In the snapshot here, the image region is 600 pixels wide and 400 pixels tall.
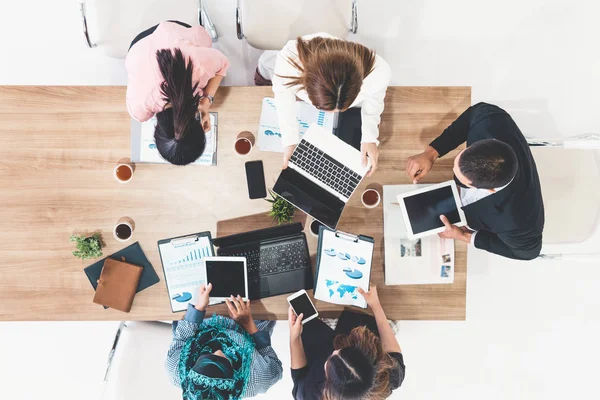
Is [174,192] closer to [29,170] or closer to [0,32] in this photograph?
[29,170]

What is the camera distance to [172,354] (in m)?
1.67

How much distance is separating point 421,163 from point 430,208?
191 millimetres

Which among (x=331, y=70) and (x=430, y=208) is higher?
(x=331, y=70)

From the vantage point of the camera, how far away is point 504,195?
4.83 ft

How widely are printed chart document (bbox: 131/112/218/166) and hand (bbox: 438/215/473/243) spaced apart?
1005 millimetres

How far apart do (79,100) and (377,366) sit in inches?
66.0

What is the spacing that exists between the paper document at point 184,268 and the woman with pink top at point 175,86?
383 millimetres

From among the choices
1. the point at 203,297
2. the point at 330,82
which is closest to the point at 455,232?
the point at 330,82

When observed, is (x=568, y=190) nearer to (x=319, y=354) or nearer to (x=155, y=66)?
(x=319, y=354)

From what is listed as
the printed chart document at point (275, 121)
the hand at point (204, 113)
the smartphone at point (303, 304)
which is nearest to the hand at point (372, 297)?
the smartphone at point (303, 304)

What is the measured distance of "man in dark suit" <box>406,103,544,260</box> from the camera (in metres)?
1.36

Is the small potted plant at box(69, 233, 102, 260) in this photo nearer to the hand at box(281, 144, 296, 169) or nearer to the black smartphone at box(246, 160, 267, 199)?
the black smartphone at box(246, 160, 267, 199)

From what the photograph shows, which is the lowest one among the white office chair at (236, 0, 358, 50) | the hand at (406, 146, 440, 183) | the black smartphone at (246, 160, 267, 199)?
the black smartphone at (246, 160, 267, 199)

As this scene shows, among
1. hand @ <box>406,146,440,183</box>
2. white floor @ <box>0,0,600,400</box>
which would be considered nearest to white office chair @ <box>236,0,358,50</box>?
white floor @ <box>0,0,600,400</box>
